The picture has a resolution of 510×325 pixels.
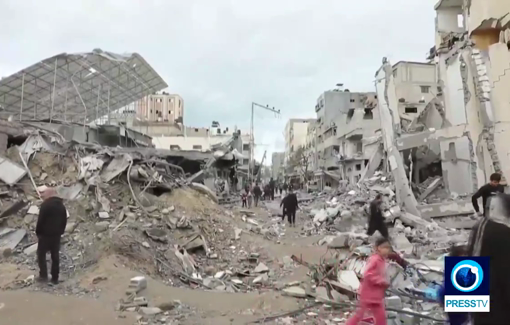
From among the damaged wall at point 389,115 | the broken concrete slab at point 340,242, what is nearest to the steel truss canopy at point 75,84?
the damaged wall at point 389,115

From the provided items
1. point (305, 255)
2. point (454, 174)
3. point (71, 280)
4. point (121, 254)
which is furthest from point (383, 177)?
point (71, 280)

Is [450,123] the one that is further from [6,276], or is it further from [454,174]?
[6,276]

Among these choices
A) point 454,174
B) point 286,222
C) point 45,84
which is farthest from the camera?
point 45,84

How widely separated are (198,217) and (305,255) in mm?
3118

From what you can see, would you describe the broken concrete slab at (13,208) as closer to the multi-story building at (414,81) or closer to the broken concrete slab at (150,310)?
the broken concrete slab at (150,310)

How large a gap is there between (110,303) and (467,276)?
14.9 feet

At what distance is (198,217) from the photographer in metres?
12.0

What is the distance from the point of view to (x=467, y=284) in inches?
127

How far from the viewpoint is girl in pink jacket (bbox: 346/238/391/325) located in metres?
4.41

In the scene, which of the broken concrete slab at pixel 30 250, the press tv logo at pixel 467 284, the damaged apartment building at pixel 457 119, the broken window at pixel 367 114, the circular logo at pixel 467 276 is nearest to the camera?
the press tv logo at pixel 467 284

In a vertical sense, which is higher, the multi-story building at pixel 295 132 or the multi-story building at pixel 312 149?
the multi-story building at pixel 295 132

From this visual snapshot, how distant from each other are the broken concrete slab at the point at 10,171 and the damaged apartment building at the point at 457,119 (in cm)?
1223

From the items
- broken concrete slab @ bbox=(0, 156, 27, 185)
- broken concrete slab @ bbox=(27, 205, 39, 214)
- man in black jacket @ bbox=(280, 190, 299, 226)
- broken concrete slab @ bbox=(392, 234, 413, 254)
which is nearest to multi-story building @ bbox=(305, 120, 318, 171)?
man in black jacket @ bbox=(280, 190, 299, 226)

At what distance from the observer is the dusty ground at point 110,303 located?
212 inches
